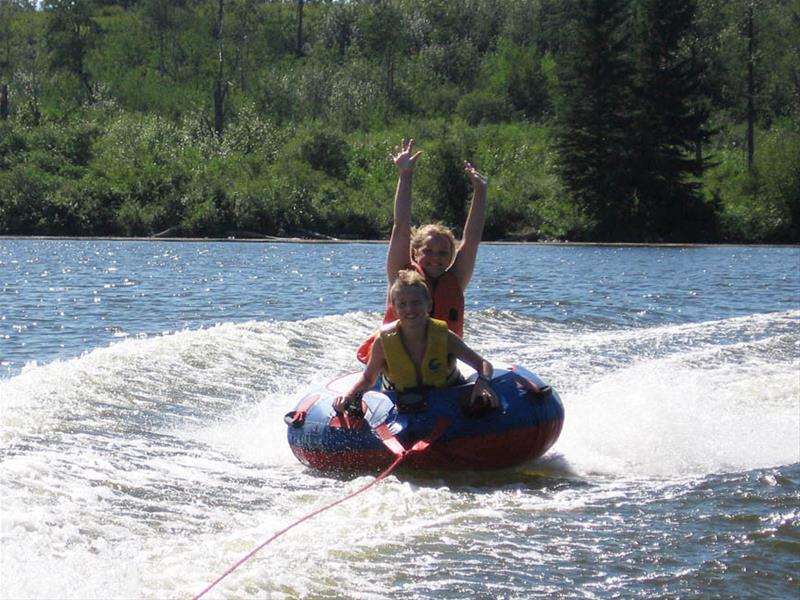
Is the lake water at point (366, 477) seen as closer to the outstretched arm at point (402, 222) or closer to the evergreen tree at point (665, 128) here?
the outstretched arm at point (402, 222)

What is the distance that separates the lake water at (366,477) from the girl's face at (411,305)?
2.80 feet

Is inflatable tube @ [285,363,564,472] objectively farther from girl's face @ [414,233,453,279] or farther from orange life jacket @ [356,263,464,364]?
girl's face @ [414,233,453,279]

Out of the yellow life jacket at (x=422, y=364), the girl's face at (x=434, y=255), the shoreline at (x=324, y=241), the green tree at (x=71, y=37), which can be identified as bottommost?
the yellow life jacket at (x=422, y=364)

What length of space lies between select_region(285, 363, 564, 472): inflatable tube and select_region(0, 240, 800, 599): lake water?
143mm

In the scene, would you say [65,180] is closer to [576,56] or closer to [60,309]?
[576,56]

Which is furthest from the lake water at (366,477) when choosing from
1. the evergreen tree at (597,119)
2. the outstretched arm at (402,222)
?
the evergreen tree at (597,119)

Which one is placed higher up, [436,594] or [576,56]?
[576,56]

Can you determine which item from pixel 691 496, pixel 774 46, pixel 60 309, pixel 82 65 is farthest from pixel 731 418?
pixel 82 65

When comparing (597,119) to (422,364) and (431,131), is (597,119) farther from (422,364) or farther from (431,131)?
(422,364)

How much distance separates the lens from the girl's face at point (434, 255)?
24.6 ft

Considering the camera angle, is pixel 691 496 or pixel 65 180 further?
pixel 65 180

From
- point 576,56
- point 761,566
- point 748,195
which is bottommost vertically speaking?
point 761,566

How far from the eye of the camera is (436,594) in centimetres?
511

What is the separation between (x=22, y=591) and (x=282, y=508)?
6.00 feet
